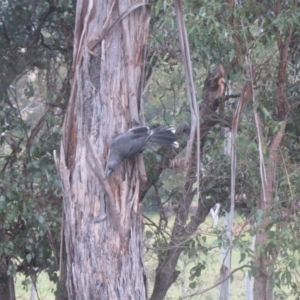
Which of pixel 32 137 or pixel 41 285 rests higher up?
pixel 32 137

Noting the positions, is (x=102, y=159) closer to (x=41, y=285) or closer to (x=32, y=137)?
(x=32, y=137)

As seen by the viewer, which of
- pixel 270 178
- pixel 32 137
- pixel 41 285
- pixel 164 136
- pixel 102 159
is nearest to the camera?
pixel 164 136

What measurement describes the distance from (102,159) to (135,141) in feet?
0.88

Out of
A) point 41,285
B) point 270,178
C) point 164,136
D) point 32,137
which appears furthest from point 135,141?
point 41,285

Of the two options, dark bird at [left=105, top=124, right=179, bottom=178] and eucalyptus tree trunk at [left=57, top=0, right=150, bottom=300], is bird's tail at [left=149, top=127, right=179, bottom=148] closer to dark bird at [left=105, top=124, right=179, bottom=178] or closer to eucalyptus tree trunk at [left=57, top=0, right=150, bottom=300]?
dark bird at [left=105, top=124, right=179, bottom=178]

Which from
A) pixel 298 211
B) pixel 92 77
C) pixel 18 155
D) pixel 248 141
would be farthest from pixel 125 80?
pixel 18 155

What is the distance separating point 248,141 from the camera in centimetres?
516

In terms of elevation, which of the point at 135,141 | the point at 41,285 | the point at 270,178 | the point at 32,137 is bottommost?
the point at 135,141

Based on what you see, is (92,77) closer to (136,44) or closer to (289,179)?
(136,44)

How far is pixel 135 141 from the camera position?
3.77 m

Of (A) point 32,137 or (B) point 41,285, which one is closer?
(A) point 32,137

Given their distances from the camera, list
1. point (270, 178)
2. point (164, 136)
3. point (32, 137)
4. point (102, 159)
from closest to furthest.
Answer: point (164, 136) < point (102, 159) < point (270, 178) < point (32, 137)

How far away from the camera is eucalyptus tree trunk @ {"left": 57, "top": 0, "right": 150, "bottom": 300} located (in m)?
3.96

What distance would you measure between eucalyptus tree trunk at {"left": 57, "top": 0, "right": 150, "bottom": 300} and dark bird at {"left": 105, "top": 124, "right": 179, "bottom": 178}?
100 mm
